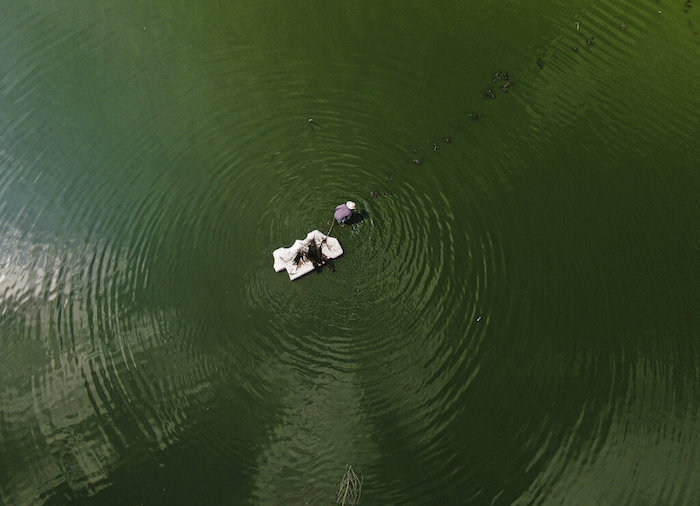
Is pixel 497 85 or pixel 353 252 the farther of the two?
pixel 497 85

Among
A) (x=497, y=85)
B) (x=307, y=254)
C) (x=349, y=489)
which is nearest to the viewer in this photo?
(x=349, y=489)

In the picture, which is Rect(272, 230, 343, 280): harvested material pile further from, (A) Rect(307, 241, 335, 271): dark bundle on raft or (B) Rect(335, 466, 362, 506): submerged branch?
(B) Rect(335, 466, 362, 506): submerged branch

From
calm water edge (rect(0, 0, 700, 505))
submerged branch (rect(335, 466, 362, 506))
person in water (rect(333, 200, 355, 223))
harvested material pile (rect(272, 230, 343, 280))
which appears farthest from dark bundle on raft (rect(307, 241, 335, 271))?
submerged branch (rect(335, 466, 362, 506))

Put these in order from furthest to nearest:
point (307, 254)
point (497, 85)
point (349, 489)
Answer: point (497, 85) < point (307, 254) < point (349, 489)

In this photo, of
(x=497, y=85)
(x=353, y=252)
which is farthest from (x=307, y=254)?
(x=497, y=85)

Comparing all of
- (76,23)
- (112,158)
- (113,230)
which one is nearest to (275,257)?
(113,230)

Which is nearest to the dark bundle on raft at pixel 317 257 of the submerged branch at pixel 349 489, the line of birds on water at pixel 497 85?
the line of birds on water at pixel 497 85

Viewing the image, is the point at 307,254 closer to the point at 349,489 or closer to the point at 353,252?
the point at 353,252
